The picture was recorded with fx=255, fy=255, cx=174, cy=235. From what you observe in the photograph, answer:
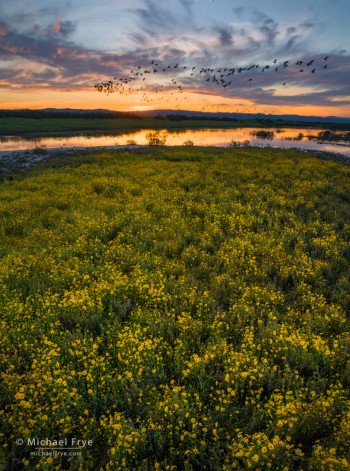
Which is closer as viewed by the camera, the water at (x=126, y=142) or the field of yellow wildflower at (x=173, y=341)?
the field of yellow wildflower at (x=173, y=341)

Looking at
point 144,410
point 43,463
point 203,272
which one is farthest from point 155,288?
point 43,463

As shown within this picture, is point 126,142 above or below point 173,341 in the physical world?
above

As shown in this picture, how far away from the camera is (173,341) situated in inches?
196

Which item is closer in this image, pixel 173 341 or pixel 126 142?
pixel 173 341

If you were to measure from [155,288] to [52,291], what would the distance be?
2568 millimetres

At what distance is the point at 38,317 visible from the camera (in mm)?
5305

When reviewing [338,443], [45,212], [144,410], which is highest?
[45,212]

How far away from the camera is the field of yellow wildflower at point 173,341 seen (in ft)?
10.5

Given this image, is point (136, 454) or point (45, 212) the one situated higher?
point (45, 212)

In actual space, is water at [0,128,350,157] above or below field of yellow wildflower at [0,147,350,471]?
above

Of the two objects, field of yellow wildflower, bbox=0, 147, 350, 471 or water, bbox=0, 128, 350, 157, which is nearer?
field of yellow wildflower, bbox=0, 147, 350, 471

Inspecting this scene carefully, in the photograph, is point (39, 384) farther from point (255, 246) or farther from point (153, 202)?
point (153, 202)

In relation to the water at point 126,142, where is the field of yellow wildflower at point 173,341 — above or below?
below

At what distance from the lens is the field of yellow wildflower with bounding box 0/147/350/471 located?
321 centimetres
